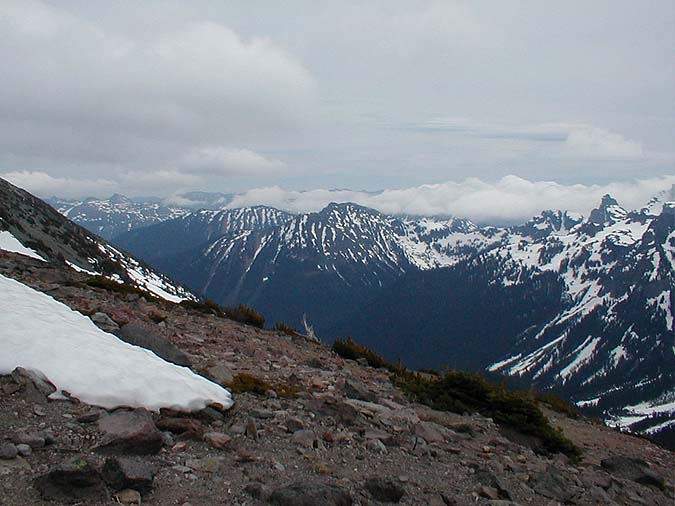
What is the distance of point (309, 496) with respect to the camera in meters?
7.00

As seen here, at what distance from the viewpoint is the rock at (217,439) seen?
8375 mm

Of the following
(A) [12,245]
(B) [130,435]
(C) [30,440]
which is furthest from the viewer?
(A) [12,245]

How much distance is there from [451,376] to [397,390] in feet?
6.01

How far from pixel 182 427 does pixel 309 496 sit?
9.11 ft

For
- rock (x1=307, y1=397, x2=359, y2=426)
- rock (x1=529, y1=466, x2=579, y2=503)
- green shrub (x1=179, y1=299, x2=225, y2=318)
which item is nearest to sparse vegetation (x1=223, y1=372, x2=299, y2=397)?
rock (x1=307, y1=397, x2=359, y2=426)

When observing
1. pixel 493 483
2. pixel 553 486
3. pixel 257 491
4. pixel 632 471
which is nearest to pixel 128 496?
pixel 257 491

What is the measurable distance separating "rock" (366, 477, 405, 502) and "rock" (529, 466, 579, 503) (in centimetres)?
346

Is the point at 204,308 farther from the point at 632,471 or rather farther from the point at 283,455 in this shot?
the point at 632,471

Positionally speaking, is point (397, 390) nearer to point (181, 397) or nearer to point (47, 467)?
point (181, 397)

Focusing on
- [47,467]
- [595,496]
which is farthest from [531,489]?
[47,467]

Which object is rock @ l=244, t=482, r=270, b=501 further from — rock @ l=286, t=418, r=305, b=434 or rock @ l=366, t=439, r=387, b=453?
rock @ l=366, t=439, r=387, b=453

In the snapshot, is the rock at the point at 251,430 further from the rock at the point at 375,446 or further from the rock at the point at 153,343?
the rock at the point at 153,343

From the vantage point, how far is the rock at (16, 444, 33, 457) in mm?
7008

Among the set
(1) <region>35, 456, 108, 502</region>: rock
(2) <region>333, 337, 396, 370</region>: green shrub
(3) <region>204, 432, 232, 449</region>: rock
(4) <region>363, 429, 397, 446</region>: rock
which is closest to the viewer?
(1) <region>35, 456, 108, 502</region>: rock
